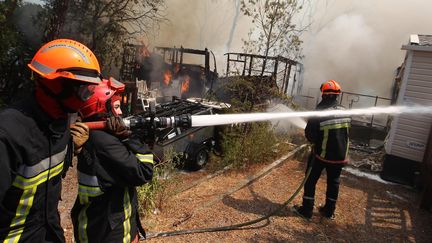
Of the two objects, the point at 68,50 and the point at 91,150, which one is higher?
the point at 68,50

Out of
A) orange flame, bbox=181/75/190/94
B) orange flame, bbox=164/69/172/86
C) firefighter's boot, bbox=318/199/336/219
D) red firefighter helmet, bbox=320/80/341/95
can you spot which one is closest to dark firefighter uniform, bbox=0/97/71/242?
red firefighter helmet, bbox=320/80/341/95

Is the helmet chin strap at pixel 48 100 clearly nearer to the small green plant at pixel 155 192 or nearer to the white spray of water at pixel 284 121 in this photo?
the small green plant at pixel 155 192

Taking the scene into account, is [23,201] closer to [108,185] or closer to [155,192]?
[108,185]

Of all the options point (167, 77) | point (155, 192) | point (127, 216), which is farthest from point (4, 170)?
point (167, 77)

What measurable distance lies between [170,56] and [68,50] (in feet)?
42.5

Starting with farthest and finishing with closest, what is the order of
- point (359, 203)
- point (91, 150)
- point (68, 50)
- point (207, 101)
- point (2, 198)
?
point (207, 101) < point (359, 203) < point (91, 150) < point (68, 50) < point (2, 198)

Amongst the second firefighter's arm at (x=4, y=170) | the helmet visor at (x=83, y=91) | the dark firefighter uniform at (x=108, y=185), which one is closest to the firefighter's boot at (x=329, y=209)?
the dark firefighter uniform at (x=108, y=185)

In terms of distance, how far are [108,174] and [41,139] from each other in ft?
1.48

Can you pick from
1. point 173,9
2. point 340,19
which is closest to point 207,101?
point 173,9

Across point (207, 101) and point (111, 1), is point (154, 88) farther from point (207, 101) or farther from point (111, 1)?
point (207, 101)

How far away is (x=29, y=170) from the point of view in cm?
153

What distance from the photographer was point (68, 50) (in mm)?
1683

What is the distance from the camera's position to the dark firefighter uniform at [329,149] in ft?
15.6

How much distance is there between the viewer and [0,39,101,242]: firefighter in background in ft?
4.83
